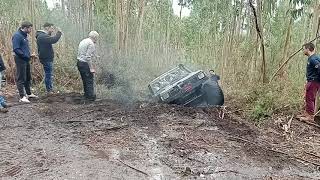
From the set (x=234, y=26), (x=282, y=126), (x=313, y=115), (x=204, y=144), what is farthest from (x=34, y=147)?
(x=234, y=26)

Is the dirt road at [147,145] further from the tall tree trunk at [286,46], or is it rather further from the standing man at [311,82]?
the tall tree trunk at [286,46]

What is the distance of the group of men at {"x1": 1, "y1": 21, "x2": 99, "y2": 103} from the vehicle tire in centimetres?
247

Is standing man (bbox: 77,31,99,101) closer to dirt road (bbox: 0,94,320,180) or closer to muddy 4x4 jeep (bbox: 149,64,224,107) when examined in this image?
dirt road (bbox: 0,94,320,180)

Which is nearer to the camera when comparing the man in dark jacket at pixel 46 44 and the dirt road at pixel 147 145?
the dirt road at pixel 147 145

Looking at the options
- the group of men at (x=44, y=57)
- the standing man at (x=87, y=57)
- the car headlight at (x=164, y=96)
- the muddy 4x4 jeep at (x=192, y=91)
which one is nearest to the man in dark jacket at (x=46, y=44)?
the group of men at (x=44, y=57)

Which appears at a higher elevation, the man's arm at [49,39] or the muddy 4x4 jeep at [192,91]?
the man's arm at [49,39]

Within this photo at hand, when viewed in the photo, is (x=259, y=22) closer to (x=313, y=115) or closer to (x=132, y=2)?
(x=313, y=115)

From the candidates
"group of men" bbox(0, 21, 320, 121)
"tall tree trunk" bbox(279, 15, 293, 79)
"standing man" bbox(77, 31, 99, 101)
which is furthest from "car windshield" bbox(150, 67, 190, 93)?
"tall tree trunk" bbox(279, 15, 293, 79)

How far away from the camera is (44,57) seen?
9445 millimetres

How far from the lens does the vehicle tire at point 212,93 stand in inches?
329

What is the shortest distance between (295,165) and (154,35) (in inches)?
482

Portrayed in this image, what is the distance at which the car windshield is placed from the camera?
28.9 feet

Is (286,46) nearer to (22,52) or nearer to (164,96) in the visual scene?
(164,96)

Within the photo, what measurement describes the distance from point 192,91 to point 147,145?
2882mm
